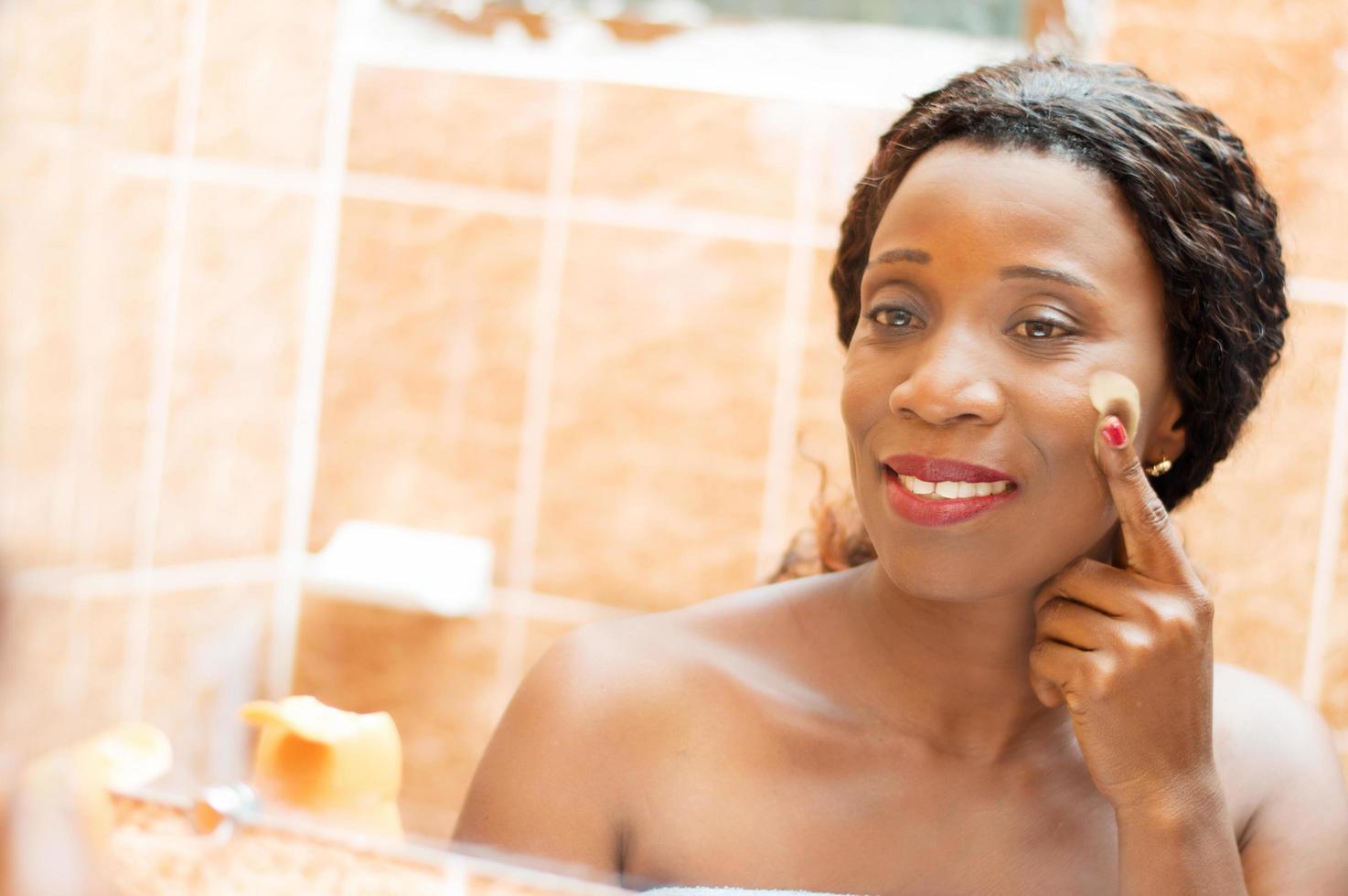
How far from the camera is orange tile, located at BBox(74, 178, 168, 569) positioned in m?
0.57

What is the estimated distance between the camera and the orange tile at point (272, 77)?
67 centimetres

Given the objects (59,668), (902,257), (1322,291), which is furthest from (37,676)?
(1322,291)

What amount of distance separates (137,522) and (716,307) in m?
0.33

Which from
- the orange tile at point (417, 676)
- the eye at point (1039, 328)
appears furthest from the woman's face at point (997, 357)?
the orange tile at point (417, 676)

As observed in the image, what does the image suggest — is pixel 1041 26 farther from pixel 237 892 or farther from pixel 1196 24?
pixel 237 892

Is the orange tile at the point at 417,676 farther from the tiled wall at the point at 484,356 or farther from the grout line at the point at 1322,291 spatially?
the grout line at the point at 1322,291

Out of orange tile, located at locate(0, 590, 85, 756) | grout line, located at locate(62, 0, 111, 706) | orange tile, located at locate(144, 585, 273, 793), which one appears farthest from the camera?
orange tile, located at locate(144, 585, 273, 793)

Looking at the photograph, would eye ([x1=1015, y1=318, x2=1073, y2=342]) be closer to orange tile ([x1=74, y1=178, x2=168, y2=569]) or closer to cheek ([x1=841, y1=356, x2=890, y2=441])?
cheek ([x1=841, y1=356, x2=890, y2=441])

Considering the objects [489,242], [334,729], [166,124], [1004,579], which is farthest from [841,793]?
[166,124]

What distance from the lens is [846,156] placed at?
62 cm

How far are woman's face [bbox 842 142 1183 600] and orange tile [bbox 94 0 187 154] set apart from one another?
36cm

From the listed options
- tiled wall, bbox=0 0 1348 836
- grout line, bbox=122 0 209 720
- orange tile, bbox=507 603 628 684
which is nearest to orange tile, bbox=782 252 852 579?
tiled wall, bbox=0 0 1348 836

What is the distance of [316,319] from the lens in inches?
26.7

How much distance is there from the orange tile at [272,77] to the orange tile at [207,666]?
0.83ft
